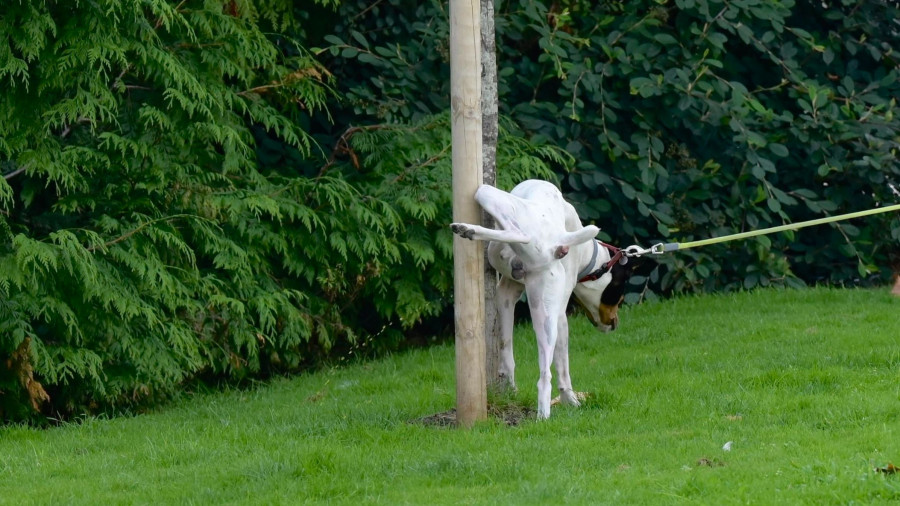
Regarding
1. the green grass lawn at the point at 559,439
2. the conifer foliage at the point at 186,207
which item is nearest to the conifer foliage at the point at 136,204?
the conifer foliage at the point at 186,207

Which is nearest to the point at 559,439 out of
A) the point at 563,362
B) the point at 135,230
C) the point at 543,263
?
the point at 563,362

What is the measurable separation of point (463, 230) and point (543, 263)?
2.23ft

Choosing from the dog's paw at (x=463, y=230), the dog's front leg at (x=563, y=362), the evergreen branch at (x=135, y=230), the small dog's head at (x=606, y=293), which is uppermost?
the dog's paw at (x=463, y=230)

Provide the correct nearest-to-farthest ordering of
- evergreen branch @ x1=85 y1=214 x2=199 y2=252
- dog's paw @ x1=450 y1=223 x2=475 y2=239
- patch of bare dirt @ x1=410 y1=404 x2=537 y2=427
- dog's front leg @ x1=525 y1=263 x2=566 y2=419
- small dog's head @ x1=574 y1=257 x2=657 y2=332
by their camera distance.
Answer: dog's paw @ x1=450 y1=223 x2=475 y2=239
dog's front leg @ x1=525 y1=263 x2=566 y2=419
patch of bare dirt @ x1=410 y1=404 x2=537 y2=427
small dog's head @ x1=574 y1=257 x2=657 y2=332
evergreen branch @ x1=85 y1=214 x2=199 y2=252

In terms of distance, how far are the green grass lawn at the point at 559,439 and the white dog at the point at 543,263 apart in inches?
14.4

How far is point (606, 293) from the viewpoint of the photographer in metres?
8.05

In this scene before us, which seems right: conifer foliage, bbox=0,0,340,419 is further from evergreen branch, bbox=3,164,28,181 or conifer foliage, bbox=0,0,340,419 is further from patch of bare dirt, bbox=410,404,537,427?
patch of bare dirt, bbox=410,404,537,427

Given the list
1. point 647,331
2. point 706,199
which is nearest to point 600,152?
point 706,199

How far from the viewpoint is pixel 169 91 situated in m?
9.31

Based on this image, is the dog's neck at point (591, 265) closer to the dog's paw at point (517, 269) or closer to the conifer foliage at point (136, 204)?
the dog's paw at point (517, 269)

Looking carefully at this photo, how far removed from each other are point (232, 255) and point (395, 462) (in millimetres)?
3463

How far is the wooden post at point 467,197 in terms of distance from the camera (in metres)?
7.14

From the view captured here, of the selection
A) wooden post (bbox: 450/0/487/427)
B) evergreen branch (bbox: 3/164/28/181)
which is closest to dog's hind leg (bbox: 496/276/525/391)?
wooden post (bbox: 450/0/487/427)

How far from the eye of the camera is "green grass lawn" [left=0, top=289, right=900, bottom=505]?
598 cm
